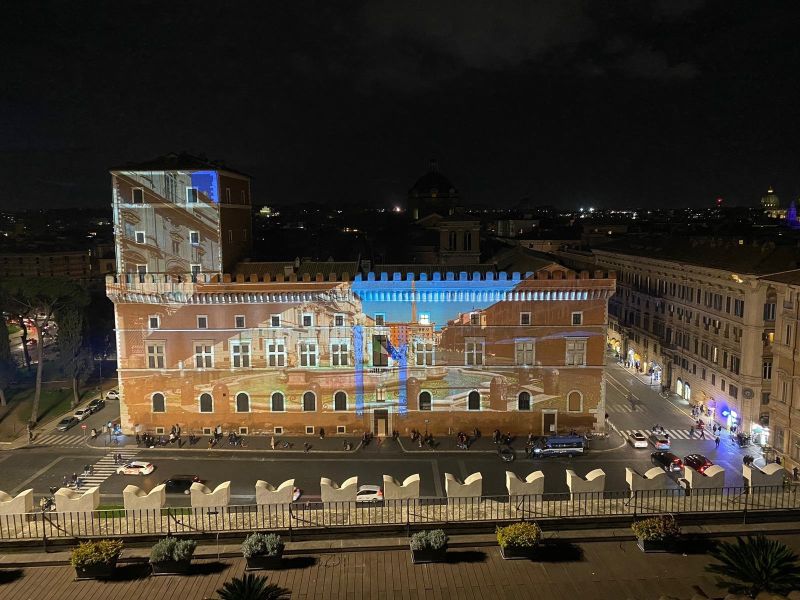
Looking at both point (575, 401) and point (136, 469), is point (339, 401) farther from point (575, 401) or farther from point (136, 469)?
point (575, 401)

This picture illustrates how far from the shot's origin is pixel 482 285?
37.9m

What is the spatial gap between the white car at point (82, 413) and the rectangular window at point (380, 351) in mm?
21627

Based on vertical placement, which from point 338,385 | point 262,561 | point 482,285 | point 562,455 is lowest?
point 562,455

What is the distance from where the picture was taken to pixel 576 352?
3872 cm

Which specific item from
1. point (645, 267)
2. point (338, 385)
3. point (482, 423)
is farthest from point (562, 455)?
point (645, 267)

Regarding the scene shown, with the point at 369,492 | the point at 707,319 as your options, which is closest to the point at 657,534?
the point at 369,492

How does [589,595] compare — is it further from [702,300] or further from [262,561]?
[702,300]

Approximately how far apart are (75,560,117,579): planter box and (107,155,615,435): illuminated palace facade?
86.3 feet

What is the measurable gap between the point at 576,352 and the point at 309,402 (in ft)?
55.3

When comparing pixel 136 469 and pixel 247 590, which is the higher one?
pixel 247 590

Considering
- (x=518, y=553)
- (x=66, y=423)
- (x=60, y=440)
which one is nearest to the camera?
(x=518, y=553)

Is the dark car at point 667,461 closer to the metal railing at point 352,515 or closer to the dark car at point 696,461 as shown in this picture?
the dark car at point 696,461

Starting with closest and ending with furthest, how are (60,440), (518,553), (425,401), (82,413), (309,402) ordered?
(518,553) < (425,401) < (309,402) < (60,440) < (82,413)

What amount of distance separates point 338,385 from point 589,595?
28429 millimetres
